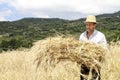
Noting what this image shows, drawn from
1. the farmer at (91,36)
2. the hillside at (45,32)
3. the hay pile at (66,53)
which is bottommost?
the hillside at (45,32)

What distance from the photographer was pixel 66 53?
645 cm

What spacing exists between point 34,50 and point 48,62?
357mm

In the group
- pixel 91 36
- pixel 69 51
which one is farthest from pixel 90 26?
pixel 69 51

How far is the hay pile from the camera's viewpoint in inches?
253

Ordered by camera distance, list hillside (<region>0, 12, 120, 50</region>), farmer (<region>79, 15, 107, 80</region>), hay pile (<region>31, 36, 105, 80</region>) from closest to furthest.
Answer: hay pile (<region>31, 36, 105, 80</region>) < farmer (<region>79, 15, 107, 80</region>) < hillside (<region>0, 12, 120, 50</region>)

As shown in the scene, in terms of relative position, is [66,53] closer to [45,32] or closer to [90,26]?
[90,26]

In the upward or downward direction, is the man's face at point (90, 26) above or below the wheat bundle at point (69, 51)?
above

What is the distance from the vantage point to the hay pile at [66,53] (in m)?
6.43

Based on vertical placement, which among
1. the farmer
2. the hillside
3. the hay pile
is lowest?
the hillside

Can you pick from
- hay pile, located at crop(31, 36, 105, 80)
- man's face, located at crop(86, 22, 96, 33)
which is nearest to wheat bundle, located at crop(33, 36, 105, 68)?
hay pile, located at crop(31, 36, 105, 80)

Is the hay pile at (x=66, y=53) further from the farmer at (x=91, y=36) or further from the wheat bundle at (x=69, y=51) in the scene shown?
the farmer at (x=91, y=36)

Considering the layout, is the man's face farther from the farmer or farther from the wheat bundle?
the wheat bundle

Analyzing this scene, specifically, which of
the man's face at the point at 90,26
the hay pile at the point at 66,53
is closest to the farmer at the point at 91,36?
the man's face at the point at 90,26

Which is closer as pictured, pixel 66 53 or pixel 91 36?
pixel 66 53
